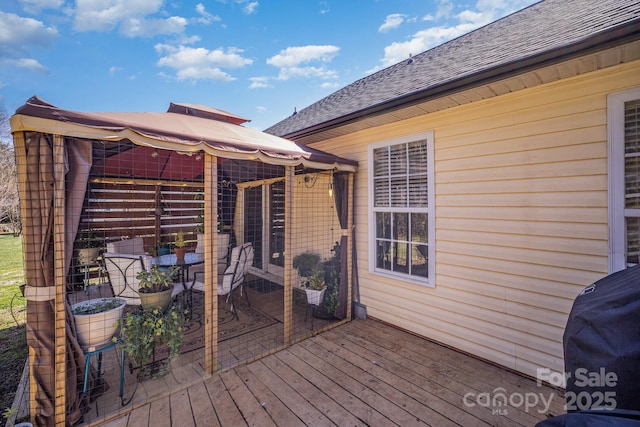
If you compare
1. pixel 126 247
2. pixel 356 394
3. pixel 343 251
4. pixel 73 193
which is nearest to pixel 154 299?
pixel 73 193

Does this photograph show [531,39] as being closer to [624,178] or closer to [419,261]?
[624,178]

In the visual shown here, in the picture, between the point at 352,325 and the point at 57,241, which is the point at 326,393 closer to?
the point at 352,325

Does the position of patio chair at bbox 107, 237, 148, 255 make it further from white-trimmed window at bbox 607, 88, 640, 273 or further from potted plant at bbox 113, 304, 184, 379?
white-trimmed window at bbox 607, 88, 640, 273

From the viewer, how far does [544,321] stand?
2578 mm

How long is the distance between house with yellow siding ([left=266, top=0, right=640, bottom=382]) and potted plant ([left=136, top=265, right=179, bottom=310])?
9.22 ft

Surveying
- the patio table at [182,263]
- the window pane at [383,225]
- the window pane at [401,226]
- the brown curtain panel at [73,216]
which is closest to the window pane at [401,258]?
the window pane at [401,226]

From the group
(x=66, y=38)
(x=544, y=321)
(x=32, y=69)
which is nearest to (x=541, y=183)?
(x=544, y=321)

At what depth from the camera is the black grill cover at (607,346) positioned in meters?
1.10

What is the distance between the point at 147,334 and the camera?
2.55m

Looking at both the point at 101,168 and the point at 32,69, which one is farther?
the point at 32,69

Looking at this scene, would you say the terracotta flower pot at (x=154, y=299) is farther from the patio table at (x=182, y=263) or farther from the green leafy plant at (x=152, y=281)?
the patio table at (x=182, y=263)

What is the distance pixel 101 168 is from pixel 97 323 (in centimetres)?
379

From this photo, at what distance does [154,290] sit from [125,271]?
74 centimetres

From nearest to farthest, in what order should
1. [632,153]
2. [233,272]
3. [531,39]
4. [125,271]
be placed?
1. [632,153]
2. [531,39]
3. [125,271]
4. [233,272]
